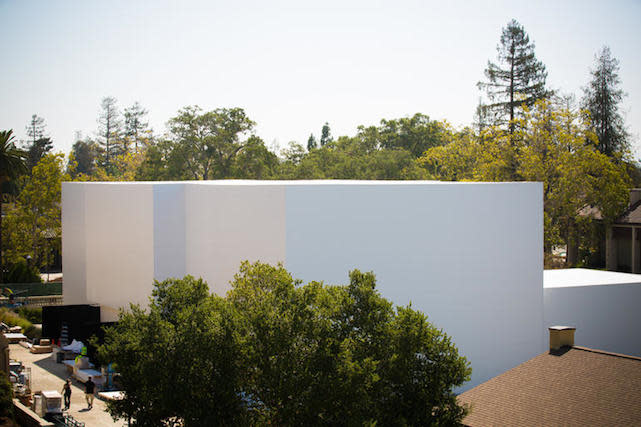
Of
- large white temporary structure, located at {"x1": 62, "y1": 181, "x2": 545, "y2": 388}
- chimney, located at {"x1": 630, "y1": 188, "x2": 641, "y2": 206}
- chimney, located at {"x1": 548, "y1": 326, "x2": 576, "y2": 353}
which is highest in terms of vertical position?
chimney, located at {"x1": 630, "y1": 188, "x2": 641, "y2": 206}

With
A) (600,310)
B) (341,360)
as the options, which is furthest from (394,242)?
(600,310)

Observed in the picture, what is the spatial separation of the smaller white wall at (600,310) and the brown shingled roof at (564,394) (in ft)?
24.2

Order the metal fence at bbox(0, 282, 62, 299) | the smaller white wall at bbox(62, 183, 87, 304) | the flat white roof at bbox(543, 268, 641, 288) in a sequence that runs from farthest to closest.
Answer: the metal fence at bbox(0, 282, 62, 299)
the smaller white wall at bbox(62, 183, 87, 304)
the flat white roof at bbox(543, 268, 641, 288)

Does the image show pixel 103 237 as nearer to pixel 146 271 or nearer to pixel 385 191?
pixel 146 271

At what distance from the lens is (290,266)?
2094 centimetres

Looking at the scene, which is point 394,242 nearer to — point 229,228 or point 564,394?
point 229,228

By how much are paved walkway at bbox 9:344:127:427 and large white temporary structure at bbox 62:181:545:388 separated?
14.5 feet

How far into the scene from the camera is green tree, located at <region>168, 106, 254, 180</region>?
60.6 meters

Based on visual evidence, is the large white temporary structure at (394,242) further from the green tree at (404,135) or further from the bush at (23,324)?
the green tree at (404,135)

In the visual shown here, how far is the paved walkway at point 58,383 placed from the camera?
68.3 ft

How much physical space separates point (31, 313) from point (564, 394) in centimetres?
3101

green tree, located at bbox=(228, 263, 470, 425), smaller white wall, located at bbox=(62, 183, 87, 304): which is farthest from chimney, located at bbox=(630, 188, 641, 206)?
green tree, located at bbox=(228, 263, 470, 425)

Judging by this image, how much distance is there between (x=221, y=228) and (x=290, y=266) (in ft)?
11.3

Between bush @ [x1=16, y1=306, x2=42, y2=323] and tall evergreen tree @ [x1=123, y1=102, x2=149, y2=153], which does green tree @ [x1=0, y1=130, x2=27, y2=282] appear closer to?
bush @ [x1=16, y1=306, x2=42, y2=323]
